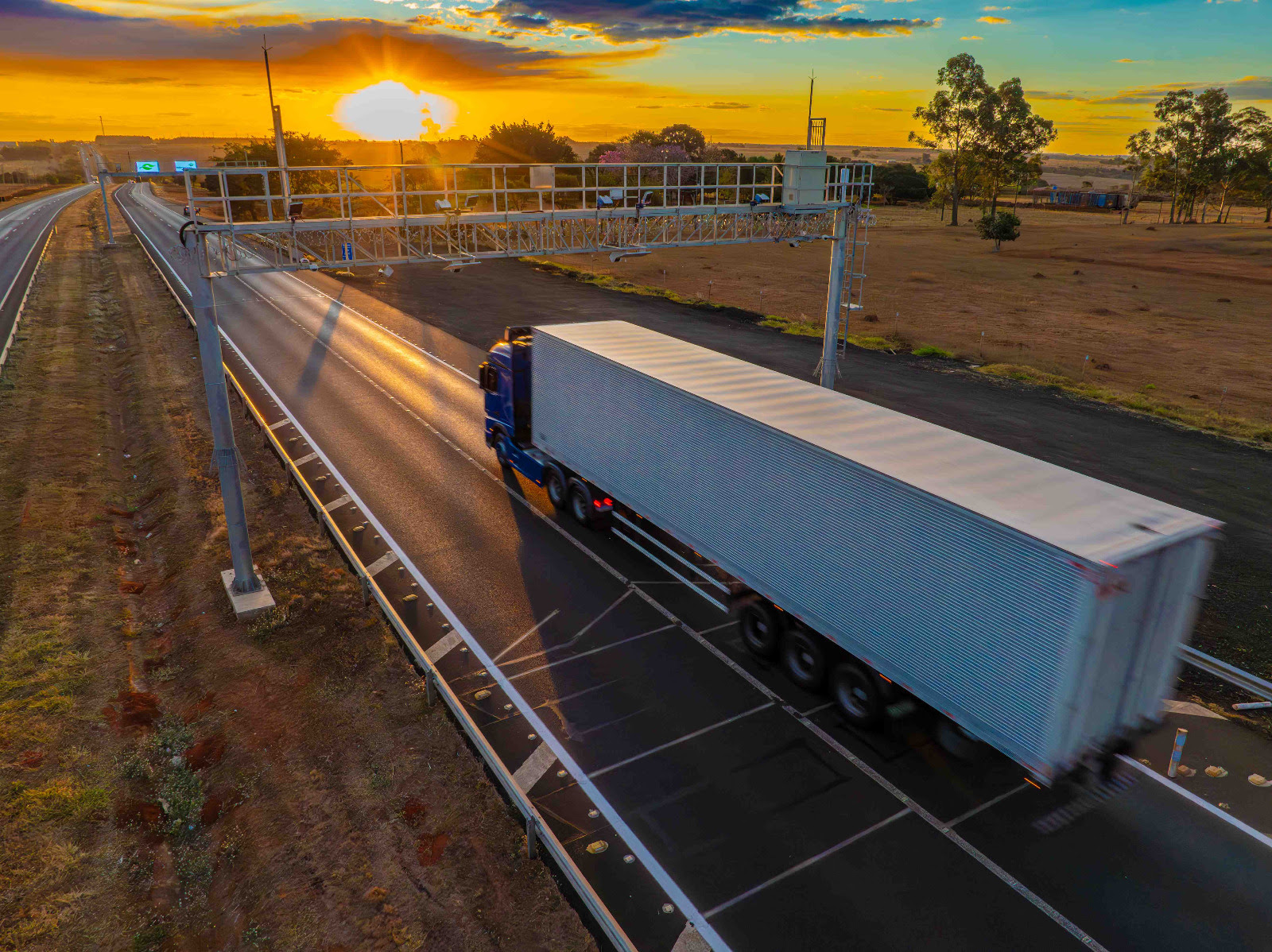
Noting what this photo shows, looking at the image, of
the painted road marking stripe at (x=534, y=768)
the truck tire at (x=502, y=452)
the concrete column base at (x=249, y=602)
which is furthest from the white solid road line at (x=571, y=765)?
the truck tire at (x=502, y=452)

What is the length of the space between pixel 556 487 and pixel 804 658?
336 inches

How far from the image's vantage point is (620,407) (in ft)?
52.9

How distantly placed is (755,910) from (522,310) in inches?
1508

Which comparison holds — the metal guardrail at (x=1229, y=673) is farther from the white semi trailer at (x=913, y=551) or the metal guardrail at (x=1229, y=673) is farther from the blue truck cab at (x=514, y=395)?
the blue truck cab at (x=514, y=395)

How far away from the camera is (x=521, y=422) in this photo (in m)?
20.4

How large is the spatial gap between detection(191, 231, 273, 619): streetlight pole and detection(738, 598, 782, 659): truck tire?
9027 mm

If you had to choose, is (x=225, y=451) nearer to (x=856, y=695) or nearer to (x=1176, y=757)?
(x=856, y=695)

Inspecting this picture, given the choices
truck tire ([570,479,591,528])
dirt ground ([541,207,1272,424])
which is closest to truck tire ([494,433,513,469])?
truck tire ([570,479,591,528])

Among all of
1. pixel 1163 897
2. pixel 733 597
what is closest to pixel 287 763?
pixel 733 597

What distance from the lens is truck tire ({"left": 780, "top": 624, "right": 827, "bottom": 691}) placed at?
12562mm

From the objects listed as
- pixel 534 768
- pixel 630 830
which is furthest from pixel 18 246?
pixel 630 830

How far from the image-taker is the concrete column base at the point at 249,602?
14812mm

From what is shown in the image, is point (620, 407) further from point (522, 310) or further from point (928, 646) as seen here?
point (522, 310)

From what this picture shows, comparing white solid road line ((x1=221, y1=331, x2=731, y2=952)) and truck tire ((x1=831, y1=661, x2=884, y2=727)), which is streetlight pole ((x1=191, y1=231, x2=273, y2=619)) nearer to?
white solid road line ((x1=221, y1=331, x2=731, y2=952))
